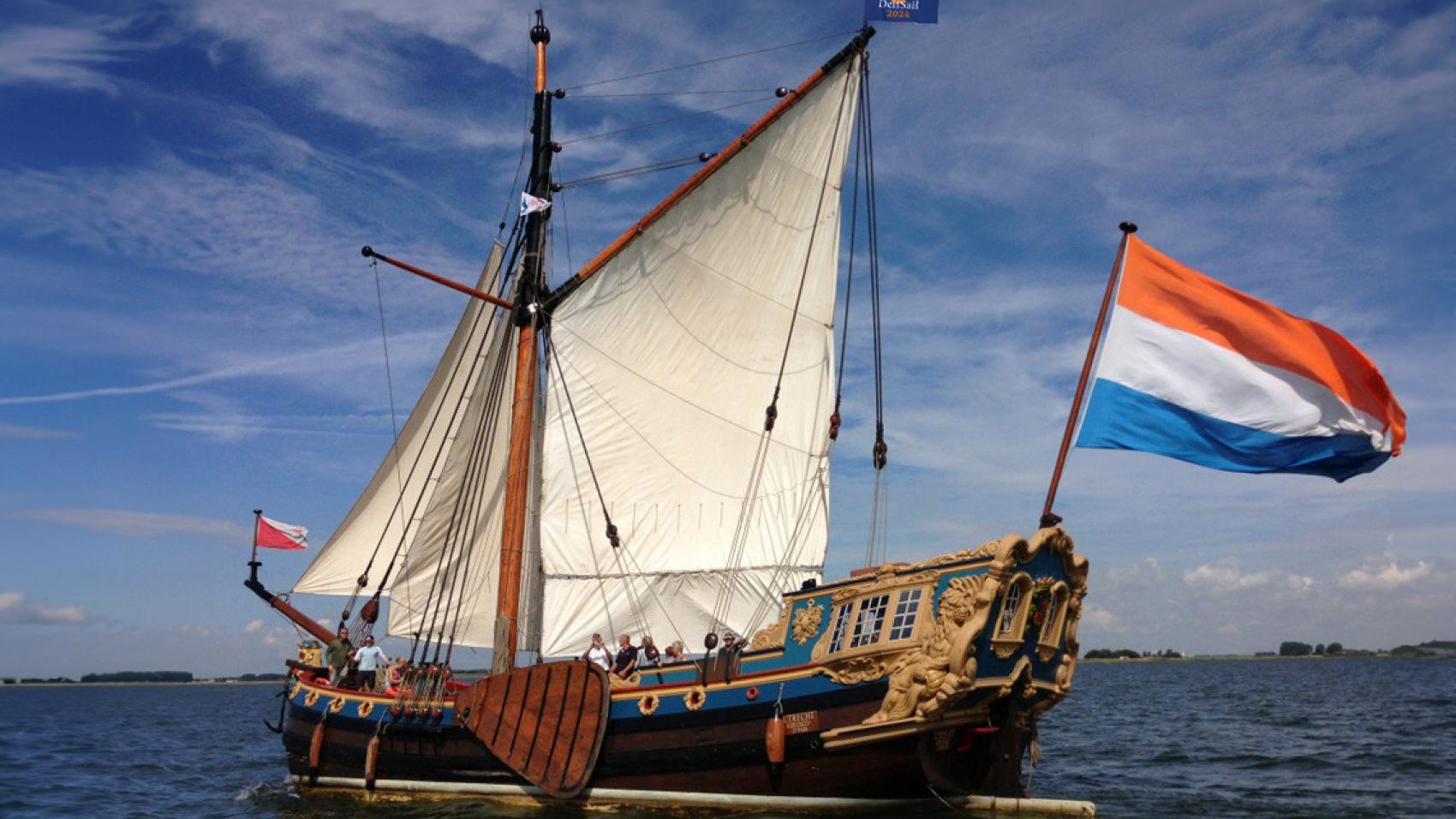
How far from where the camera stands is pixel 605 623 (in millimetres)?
29031

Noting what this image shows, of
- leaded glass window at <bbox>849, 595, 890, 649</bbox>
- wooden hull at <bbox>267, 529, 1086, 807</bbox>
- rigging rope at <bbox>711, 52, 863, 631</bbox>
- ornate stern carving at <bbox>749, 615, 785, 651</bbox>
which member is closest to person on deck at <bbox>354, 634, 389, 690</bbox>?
wooden hull at <bbox>267, 529, 1086, 807</bbox>

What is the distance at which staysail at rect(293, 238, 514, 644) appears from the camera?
30.7 m

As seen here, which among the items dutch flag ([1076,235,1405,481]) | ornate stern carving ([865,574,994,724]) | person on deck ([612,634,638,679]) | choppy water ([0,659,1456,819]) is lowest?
choppy water ([0,659,1456,819])

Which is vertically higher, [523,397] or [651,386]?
[651,386]

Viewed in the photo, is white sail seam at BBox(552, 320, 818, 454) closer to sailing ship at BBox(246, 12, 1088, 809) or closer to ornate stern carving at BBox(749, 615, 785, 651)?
sailing ship at BBox(246, 12, 1088, 809)

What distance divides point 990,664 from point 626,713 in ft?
23.6

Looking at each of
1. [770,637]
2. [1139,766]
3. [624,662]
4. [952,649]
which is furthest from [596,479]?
[1139,766]

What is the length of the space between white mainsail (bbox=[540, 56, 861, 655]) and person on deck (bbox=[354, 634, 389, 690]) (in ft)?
13.3

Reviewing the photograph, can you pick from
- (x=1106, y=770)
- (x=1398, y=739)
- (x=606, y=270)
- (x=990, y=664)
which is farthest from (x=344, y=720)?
(x=1398, y=739)

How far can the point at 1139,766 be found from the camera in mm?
31297

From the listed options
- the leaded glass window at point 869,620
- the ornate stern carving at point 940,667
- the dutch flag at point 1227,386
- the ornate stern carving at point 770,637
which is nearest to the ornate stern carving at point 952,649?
the ornate stern carving at point 940,667

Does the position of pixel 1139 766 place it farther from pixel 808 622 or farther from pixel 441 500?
pixel 441 500

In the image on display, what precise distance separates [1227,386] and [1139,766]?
18.0 m

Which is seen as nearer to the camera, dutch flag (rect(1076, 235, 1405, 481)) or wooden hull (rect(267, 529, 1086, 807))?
dutch flag (rect(1076, 235, 1405, 481))
